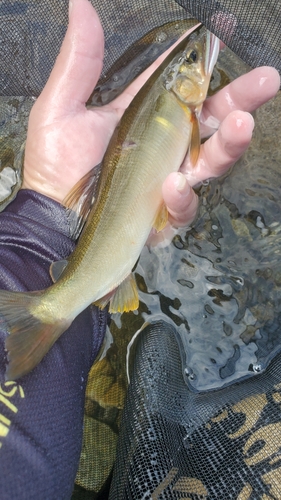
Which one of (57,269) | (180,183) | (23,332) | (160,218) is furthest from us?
(160,218)

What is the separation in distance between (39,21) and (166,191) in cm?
159

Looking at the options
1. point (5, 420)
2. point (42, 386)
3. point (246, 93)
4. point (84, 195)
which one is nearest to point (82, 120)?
point (84, 195)

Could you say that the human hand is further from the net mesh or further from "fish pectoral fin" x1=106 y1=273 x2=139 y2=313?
"fish pectoral fin" x1=106 y1=273 x2=139 y2=313

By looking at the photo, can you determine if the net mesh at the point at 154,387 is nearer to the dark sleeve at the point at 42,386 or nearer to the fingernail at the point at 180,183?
the dark sleeve at the point at 42,386

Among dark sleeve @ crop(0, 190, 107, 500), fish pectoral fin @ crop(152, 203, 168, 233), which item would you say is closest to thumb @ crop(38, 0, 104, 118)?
dark sleeve @ crop(0, 190, 107, 500)

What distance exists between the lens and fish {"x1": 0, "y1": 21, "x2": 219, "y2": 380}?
65.7 inches

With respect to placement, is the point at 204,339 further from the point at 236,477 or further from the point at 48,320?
the point at 48,320

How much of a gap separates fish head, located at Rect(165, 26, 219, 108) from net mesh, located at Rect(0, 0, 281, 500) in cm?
14

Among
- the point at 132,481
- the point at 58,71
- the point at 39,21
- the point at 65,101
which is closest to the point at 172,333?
the point at 132,481

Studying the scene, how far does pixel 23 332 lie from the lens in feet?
5.36

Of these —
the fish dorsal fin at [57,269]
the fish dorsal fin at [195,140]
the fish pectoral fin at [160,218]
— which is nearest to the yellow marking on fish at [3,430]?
the fish dorsal fin at [57,269]

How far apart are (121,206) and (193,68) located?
0.91 m

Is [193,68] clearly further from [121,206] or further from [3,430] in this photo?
[3,430]

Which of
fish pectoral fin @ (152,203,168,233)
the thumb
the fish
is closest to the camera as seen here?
the fish
